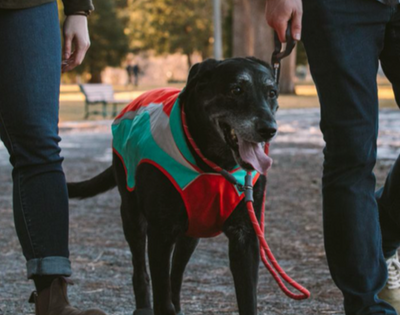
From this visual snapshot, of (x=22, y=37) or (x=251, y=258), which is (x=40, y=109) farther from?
(x=251, y=258)

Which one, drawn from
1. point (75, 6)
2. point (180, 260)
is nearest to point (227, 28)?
point (180, 260)

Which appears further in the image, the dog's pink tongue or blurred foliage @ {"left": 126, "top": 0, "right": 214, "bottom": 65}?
blurred foliage @ {"left": 126, "top": 0, "right": 214, "bottom": 65}

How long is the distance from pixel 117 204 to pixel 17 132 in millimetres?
4905

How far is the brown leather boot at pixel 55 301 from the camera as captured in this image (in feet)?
9.94

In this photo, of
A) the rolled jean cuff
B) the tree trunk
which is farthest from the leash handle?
the tree trunk

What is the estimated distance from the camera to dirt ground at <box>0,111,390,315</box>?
420cm

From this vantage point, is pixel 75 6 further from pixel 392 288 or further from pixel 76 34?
pixel 392 288

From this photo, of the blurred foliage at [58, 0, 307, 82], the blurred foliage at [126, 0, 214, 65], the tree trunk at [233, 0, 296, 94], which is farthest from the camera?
the blurred foliage at [126, 0, 214, 65]

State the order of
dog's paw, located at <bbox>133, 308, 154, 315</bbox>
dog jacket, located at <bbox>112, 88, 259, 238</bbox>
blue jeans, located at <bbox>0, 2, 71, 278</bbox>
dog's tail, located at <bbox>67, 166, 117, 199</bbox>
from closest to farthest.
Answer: blue jeans, located at <bbox>0, 2, 71, 278</bbox>, dog jacket, located at <bbox>112, 88, 259, 238</bbox>, dog's paw, located at <bbox>133, 308, 154, 315</bbox>, dog's tail, located at <bbox>67, 166, 117, 199</bbox>

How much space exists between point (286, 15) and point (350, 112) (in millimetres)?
443

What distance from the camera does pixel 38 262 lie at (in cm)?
303

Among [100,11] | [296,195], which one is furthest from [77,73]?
[296,195]

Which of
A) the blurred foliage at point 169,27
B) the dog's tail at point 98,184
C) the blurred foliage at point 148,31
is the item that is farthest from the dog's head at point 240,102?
the blurred foliage at point 169,27

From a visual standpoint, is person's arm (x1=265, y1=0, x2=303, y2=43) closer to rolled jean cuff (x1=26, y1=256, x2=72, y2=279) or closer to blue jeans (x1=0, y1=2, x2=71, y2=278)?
blue jeans (x1=0, y1=2, x2=71, y2=278)
